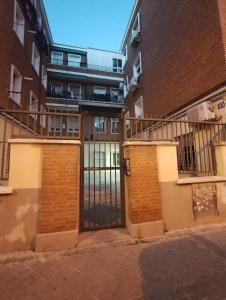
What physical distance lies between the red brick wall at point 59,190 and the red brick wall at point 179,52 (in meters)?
6.73

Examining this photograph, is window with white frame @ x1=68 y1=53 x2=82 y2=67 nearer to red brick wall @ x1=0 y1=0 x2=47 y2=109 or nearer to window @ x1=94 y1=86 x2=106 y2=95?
window @ x1=94 y1=86 x2=106 y2=95

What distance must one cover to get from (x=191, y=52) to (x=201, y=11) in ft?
5.33

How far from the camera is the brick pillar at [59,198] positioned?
12.2 ft

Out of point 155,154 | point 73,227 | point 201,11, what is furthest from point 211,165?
point 201,11

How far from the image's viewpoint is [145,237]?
422cm

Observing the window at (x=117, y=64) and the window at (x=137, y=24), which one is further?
the window at (x=117, y=64)

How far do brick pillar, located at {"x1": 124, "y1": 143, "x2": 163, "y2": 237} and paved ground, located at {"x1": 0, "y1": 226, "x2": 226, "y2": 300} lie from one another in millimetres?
474

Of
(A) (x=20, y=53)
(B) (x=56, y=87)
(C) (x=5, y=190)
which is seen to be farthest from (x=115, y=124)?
(B) (x=56, y=87)

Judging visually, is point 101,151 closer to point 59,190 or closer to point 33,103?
point 59,190

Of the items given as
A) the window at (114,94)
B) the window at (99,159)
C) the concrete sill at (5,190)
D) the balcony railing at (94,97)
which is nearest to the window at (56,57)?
the balcony railing at (94,97)

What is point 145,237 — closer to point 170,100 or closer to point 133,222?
point 133,222

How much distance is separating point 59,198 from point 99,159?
1.31m

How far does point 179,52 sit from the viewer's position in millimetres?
9883

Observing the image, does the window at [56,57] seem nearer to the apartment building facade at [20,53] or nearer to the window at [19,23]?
the apartment building facade at [20,53]
